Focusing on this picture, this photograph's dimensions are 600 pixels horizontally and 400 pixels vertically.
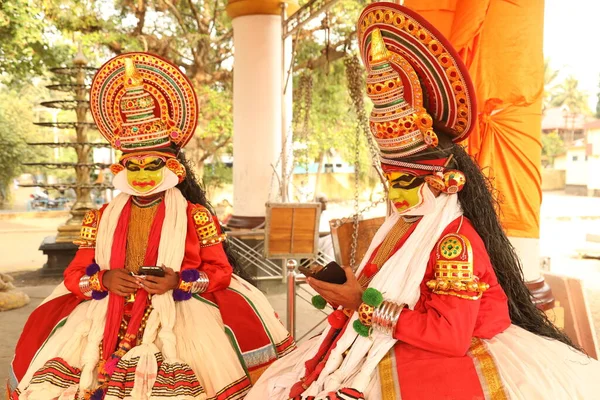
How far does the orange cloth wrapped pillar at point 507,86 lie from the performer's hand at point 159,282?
76.1 inches

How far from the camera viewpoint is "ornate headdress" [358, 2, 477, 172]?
6.68 feet

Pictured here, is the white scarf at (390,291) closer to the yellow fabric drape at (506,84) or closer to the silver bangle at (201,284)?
the silver bangle at (201,284)

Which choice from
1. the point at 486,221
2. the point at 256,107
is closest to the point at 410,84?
the point at 486,221

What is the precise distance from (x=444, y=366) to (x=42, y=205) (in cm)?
2490

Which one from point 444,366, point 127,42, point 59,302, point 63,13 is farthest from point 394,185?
point 127,42

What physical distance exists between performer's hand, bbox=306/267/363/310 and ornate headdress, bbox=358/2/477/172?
1.56 feet

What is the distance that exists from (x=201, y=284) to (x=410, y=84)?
5.59 feet

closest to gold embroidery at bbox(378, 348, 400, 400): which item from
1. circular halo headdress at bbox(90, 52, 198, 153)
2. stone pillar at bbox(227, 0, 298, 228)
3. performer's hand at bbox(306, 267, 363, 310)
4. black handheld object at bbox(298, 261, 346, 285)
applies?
performer's hand at bbox(306, 267, 363, 310)

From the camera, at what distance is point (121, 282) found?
302cm

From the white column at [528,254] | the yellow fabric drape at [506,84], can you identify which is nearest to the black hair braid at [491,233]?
the yellow fabric drape at [506,84]

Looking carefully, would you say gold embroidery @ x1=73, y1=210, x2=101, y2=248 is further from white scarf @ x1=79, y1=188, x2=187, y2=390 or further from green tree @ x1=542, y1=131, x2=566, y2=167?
green tree @ x1=542, y1=131, x2=566, y2=167

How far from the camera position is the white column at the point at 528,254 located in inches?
144

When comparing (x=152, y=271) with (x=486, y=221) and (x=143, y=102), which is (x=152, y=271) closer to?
(x=143, y=102)

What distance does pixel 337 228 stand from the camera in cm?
443
